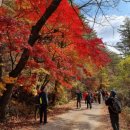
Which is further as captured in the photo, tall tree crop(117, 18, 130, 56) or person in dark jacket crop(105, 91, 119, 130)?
tall tree crop(117, 18, 130, 56)

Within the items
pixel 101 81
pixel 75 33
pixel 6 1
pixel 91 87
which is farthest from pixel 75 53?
pixel 101 81

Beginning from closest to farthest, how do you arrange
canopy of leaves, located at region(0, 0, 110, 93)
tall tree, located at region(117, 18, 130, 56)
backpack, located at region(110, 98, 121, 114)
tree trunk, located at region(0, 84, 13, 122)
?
1. backpack, located at region(110, 98, 121, 114)
2. canopy of leaves, located at region(0, 0, 110, 93)
3. tree trunk, located at region(0, 84, 13, 122)
4. tall tree, located at region(117, 18, 130, 56)

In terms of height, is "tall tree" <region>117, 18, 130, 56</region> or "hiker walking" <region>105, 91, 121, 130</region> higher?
"tall tree" <region>117, 18, 130, 56</region>

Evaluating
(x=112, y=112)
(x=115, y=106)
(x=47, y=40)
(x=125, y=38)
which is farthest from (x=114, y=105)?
(x=125, y=38)

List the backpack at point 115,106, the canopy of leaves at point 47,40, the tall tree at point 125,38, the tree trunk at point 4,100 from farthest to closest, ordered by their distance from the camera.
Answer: the tall tree at point 125,38 < the tree trunk at point 4,100 < the canopy of leaves at point 47,40 < the backpack at point 115,106

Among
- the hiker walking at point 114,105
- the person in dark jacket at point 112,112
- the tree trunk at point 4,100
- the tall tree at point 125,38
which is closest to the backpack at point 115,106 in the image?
the hiker walking at point 114,105

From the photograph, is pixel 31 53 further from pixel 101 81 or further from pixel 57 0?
pixel 101 81

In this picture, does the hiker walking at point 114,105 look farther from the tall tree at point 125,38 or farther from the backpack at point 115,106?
the tall tree at point 125,38

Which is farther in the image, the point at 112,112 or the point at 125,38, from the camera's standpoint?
the point at 125,38

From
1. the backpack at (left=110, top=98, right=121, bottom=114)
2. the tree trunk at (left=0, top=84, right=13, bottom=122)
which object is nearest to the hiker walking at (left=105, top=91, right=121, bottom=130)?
the backpack at (left=110, top=98, right=121, bottom=114)

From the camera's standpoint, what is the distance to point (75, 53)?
26469mm

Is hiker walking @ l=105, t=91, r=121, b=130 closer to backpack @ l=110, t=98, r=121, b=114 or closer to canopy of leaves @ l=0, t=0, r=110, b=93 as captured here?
backpack @ l=110, t=98, r=121, b=114

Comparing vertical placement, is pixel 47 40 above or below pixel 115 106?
above

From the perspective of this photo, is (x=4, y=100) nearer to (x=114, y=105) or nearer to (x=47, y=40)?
(x=114, y=105)
